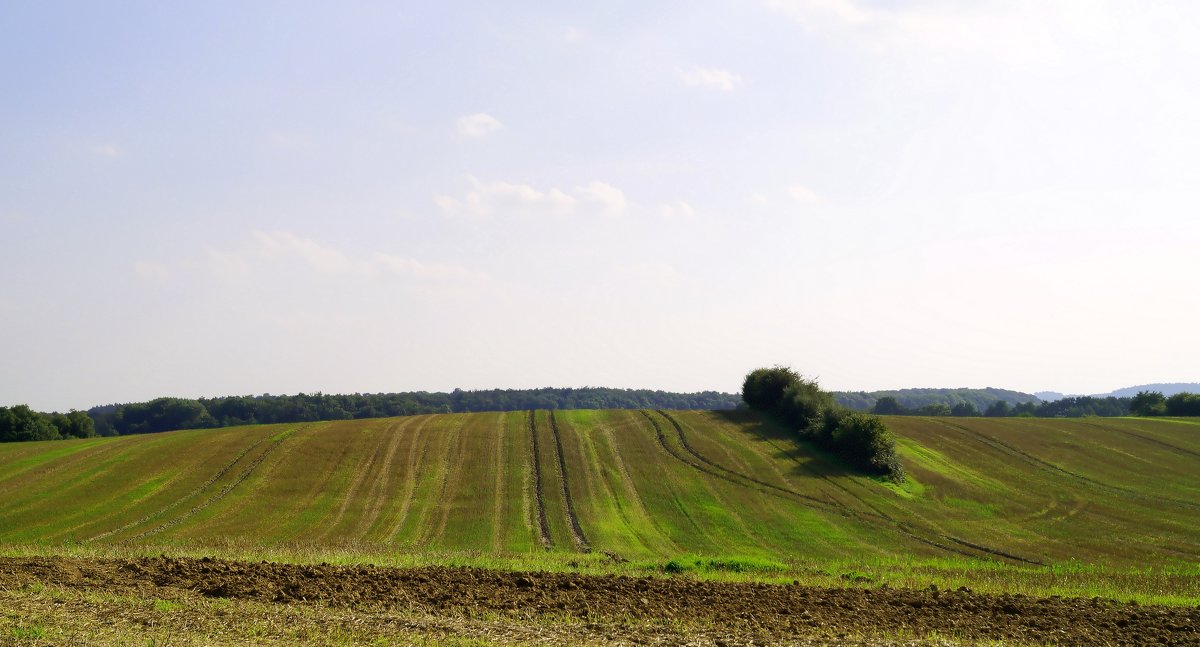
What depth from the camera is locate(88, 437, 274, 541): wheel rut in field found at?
38.1m

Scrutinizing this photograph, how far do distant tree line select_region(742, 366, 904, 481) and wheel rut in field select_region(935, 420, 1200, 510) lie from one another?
1077cm

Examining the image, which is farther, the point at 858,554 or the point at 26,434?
the point at 26,434

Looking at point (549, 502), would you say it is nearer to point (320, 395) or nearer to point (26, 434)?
point (26, 434)

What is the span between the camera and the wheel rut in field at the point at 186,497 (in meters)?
38.1

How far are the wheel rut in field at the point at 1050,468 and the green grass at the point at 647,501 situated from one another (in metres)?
0.25

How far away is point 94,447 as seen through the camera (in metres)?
58.9

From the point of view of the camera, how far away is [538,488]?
4919 cm

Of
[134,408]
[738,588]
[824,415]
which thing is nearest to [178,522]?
[738,588]

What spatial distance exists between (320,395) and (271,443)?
8707 centimetres

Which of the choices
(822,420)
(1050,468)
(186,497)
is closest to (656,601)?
(186,497)

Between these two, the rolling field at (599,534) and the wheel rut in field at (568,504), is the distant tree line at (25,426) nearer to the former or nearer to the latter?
the rolling field at (599,534)

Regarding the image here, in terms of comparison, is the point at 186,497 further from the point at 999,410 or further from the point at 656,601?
the point at 999,410

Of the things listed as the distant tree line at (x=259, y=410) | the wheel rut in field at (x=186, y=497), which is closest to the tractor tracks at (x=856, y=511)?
the wheel rut in field at (x=186, y=497)

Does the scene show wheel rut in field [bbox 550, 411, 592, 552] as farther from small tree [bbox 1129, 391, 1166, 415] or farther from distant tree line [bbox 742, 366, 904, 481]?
small tree [bbox 1129, 391, 1166, 415]
